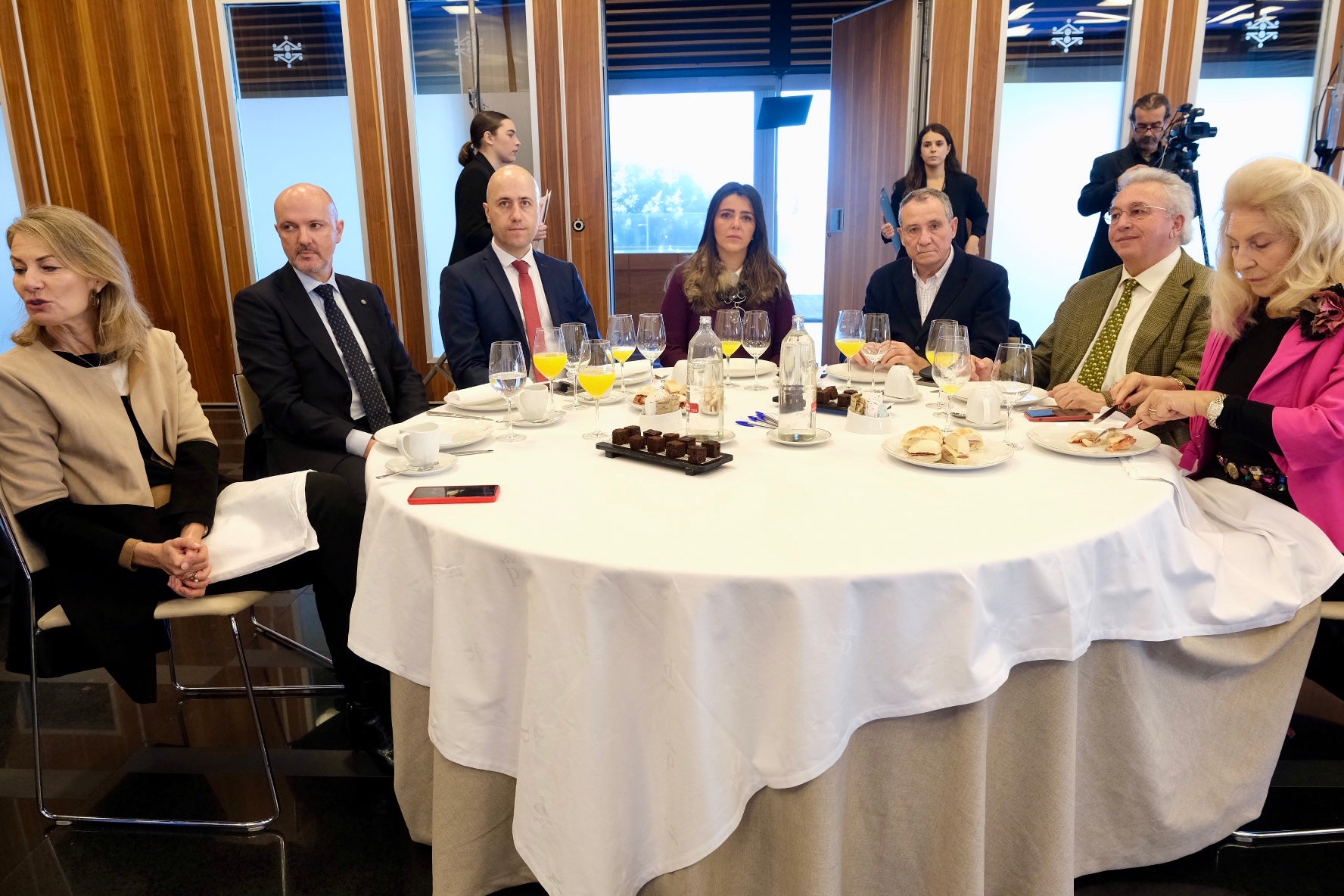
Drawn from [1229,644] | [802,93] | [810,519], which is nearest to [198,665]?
[810,519]

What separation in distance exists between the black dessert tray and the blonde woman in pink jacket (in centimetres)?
96

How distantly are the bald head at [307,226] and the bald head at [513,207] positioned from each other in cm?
61

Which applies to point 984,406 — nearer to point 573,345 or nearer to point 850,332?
point 850,332

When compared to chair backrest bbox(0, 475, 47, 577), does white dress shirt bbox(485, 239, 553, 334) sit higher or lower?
higher

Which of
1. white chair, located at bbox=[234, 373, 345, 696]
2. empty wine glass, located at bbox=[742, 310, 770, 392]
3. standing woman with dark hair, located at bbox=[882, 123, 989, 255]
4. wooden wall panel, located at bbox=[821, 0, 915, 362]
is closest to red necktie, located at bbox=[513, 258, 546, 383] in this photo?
white chair, located at bbox=[234, 373, 345, 696]

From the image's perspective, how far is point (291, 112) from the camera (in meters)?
5.25

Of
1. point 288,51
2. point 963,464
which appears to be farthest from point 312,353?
point 288,51

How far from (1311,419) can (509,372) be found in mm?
1640

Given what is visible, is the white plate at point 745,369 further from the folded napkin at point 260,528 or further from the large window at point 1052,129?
the large window at point 1052,129

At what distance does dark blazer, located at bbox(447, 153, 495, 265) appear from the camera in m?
4.09

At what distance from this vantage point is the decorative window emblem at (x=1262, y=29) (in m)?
4.80

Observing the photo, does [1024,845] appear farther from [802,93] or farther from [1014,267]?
[802,93]

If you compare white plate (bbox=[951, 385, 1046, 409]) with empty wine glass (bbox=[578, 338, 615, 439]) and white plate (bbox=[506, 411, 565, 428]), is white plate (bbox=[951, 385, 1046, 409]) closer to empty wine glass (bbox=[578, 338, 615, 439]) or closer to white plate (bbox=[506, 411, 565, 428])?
empty wine glass (bbox=[578, 338, 615, 439])

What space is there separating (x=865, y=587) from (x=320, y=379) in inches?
86.0
